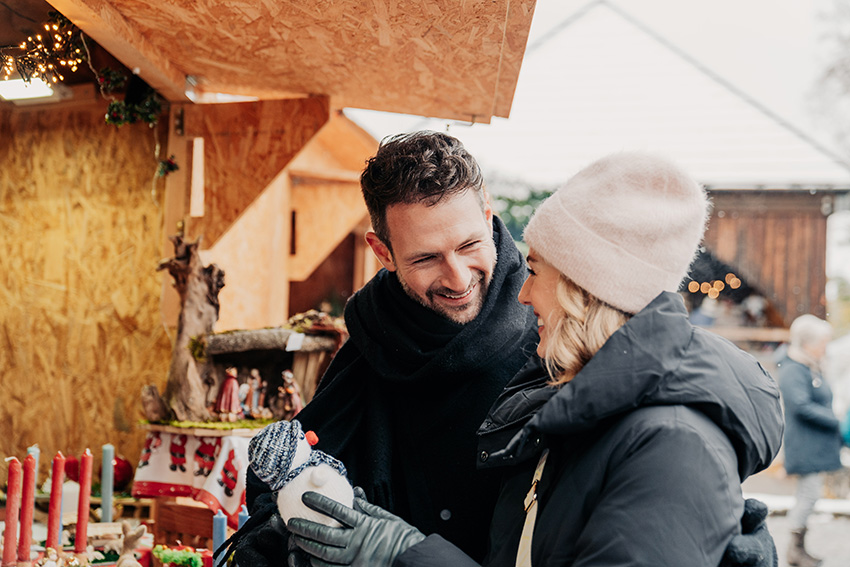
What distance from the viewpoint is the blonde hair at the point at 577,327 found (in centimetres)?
125

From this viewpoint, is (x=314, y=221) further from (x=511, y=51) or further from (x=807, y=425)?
(x=807, y=425)

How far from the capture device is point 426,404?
6.58 feet

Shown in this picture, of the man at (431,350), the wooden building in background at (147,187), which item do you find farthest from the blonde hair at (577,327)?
the wooden building in background at (147,187)

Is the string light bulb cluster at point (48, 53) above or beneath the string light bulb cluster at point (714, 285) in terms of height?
above

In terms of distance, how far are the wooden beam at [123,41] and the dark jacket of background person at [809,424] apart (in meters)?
4.88

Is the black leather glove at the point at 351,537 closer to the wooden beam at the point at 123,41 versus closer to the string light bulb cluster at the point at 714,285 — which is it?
the wooden beam at the point at 123,41

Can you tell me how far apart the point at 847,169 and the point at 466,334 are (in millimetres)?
8688

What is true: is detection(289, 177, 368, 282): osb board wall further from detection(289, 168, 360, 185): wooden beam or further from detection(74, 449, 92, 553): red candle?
detection(74, 449, 92, 553): red candle

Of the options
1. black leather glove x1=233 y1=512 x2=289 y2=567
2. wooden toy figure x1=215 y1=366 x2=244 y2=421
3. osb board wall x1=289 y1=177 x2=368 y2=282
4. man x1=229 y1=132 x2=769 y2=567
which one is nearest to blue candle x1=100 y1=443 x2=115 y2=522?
wooden toy figure x1=215 y1=366 x2=244 y2=421

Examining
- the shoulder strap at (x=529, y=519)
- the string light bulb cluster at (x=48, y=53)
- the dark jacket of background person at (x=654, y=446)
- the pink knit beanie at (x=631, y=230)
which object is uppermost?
the string light bulb cluster at (x=48, y=53)

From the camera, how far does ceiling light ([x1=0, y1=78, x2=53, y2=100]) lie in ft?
7.82

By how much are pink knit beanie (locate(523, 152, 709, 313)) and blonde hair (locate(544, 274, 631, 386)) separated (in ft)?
0.07

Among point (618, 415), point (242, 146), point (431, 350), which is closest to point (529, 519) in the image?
point (618, 415)

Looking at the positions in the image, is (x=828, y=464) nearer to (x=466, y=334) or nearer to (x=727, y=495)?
(x=466, y=334)
